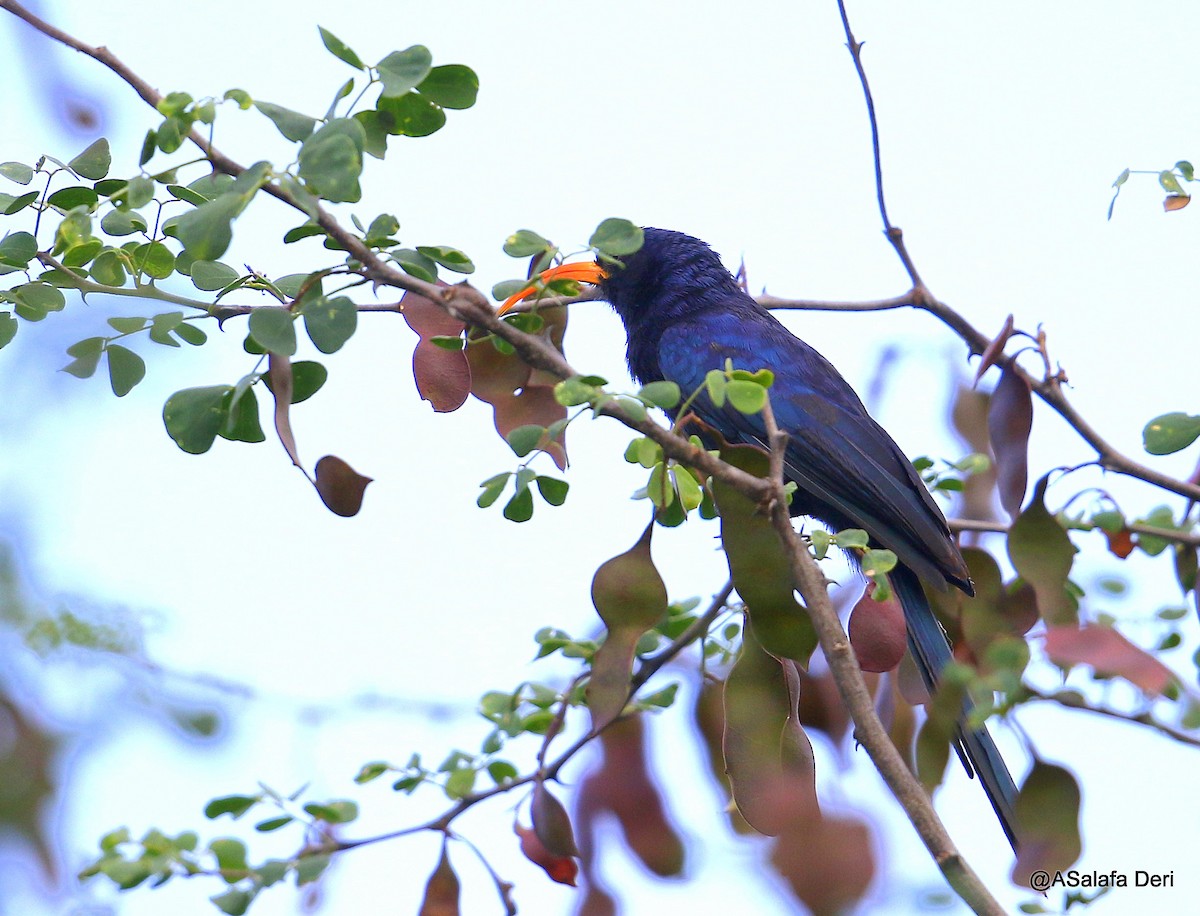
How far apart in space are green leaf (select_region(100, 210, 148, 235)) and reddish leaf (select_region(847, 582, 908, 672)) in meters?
1.53

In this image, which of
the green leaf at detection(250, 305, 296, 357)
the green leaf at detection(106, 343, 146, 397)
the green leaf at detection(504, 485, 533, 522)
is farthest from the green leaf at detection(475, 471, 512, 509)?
the green leaf at detection(106, 343, 146, 397)

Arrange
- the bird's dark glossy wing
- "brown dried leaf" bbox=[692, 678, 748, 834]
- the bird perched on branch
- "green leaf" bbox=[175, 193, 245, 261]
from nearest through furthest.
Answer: "green leaf" bbox=[175, 193, 245, 261]
"brown dried leaf" bbox=[692, 678, 748, 834]
the bird perched on branch
the bird's dark glossy wing

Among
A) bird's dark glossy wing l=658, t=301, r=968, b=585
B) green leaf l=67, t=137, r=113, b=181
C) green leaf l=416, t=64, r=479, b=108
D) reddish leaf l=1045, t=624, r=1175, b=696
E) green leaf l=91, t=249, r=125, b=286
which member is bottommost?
reddish leaf l=1045, t=624, r=1175, b=696

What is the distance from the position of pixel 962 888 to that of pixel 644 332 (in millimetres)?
3309

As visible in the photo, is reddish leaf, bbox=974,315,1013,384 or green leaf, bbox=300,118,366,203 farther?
reddish leaf, bbox=974,315,1013,384

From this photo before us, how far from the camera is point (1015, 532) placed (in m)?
2.10

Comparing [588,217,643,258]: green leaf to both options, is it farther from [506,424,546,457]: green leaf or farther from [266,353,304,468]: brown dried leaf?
[266,353,304,468]: brown dried leaf

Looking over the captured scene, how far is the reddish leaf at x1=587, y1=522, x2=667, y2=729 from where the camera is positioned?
2.19 m

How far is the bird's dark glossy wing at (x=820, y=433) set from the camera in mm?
3463

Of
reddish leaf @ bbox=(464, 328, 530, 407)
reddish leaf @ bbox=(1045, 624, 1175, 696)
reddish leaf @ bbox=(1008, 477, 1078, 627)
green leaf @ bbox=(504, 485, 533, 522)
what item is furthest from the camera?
reddish leaf @ bbox=(464, 328, 530, 407)

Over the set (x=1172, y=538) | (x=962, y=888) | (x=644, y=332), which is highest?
(x=644, y=332)

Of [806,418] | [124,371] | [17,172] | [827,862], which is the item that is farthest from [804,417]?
[827,862]

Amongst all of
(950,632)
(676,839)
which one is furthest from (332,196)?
(950,632)

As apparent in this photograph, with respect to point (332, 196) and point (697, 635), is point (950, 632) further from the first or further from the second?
point (332, 196)
